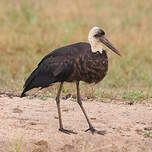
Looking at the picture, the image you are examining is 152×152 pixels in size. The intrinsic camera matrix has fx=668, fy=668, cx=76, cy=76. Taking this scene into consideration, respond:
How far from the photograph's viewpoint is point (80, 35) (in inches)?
511

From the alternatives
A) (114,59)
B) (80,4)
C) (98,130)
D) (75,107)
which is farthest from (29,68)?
(80,4)

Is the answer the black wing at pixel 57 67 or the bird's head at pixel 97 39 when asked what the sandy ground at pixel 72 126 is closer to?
the black wing at pixel 57 67

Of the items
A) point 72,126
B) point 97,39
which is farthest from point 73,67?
point 72,126

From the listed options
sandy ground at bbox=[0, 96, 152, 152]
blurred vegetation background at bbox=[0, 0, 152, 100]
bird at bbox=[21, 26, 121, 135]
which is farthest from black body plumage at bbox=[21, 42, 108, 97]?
blurred vegetation background at bbox=[0, 0, 152, 100]

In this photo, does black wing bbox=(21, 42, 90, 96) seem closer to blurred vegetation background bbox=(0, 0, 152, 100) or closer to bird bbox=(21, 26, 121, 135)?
bird bbox=(21, 26, 121, 135)

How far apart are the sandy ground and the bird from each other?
0.17m

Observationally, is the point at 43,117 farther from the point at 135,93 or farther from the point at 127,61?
the point at 127,61

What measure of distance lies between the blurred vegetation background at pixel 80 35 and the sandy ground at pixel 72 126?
2.14 ft

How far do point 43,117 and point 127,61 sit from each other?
4.39 m

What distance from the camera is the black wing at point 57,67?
673 cm

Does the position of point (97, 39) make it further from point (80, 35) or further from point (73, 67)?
point (80, 35)

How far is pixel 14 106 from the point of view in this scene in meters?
7.60

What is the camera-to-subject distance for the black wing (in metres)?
6.73

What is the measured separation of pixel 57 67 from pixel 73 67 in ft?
0.66
